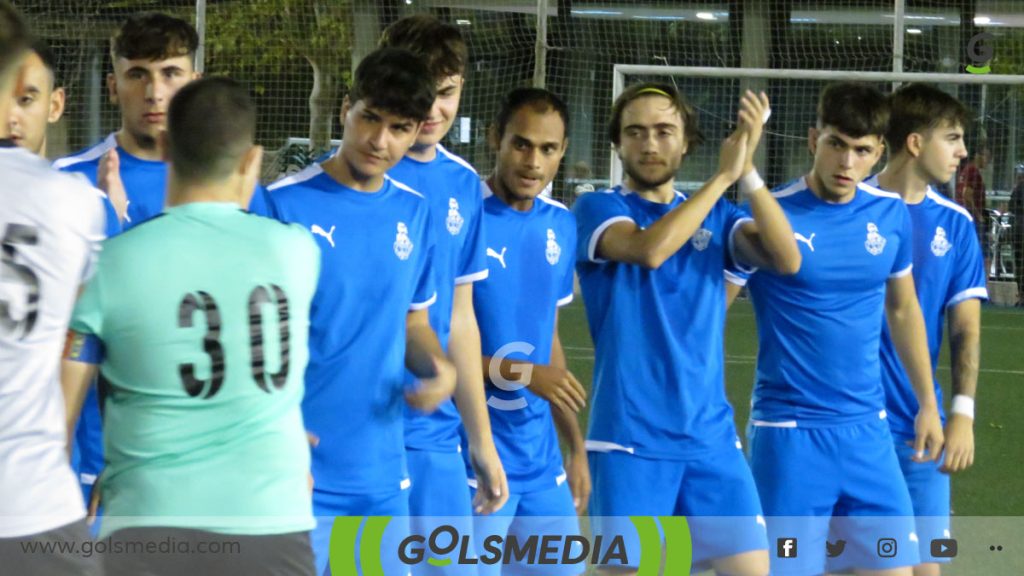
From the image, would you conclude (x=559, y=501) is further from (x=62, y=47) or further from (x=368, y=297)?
(x=62, y=47)

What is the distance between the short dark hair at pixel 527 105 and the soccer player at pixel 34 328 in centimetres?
175

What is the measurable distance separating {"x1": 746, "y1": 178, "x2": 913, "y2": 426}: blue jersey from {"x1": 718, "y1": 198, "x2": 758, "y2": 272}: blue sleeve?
213mm

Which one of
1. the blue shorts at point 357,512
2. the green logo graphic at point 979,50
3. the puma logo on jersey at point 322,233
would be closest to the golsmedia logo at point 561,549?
the blue shorts at point 357,512

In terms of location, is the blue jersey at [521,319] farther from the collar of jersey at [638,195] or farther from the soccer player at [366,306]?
the soccer player at [366,306]

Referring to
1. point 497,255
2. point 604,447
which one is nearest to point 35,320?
point 497,255

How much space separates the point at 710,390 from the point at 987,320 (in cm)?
1209

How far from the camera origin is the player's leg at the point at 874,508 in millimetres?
4484

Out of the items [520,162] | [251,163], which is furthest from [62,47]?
[251,163]

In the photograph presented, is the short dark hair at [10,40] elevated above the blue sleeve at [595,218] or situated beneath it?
elevated above

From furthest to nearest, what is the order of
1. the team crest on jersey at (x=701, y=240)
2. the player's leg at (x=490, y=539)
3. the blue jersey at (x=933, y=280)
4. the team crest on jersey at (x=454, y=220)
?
1. the blue jersey at (x=933, y=280)
2. the team crest on jersey at (x=701, y=240)
3. the player's leg at (x=490, y=539)
4. the team crest on jersey at (x=454, y=220)

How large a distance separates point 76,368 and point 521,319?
165cm

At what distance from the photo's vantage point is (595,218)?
14.1 ft

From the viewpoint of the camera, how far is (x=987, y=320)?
50.6 ft

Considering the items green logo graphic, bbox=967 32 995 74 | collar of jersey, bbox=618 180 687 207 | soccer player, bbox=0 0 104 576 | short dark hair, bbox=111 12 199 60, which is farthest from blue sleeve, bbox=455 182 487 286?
green logo graphic, bbox=967 32 995 74
